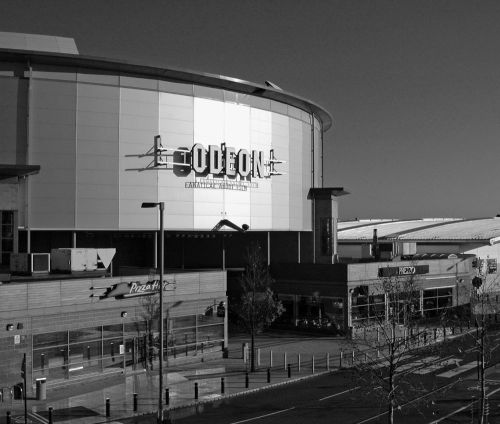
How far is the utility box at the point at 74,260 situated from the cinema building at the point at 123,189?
0.08 m

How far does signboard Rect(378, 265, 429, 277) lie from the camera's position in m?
53.5

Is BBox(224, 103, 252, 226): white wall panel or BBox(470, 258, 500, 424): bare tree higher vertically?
BBox(224, 103, 252, 226): white wall panel

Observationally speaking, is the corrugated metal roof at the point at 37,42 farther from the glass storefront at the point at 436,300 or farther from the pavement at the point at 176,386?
the glass storefront at the point at 436,300

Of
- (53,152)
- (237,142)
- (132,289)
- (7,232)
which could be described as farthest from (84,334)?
(237,142)

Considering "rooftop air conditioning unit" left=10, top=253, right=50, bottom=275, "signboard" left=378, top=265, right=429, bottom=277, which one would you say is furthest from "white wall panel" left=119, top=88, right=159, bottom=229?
"signboard" left=378, top=265, right=429, bottom=277

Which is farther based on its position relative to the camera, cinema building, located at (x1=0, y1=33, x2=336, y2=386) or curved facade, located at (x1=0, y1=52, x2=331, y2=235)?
curved facade, located at (x1=0, y1=52, x2=331, y2=235)

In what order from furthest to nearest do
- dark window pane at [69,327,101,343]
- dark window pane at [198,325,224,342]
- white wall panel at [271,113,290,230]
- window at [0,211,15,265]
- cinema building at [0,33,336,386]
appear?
white wall panel at [271,113,290,230] < window at [0,211,15,265] < dark window pane at [198,325,224,342] < cinema building at [0,33,336,386] < dark window pane at [69,327,101,343]

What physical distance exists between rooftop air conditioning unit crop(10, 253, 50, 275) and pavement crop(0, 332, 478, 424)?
300 inches

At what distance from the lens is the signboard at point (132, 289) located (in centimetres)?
3541

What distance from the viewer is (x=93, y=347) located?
34594 millimetres

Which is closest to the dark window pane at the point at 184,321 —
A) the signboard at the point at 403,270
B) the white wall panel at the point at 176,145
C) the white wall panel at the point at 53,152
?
the white wall panel at the point at 176,145

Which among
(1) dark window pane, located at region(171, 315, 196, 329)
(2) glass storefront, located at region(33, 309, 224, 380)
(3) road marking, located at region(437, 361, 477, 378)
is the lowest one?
(3) road marking, located at region(437, 361, 477, 378)

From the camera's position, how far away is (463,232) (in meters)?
85.3

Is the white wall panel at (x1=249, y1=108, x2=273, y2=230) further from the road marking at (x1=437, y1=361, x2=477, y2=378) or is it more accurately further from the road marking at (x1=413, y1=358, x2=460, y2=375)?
the road marking at (x1=437, y1=361, x2=477, y2=378)
